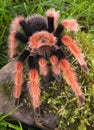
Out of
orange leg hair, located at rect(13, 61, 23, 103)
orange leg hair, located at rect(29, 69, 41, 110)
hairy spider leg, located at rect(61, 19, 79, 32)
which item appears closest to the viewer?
orange leg hair, located at rect(29, 69, 41, 110)

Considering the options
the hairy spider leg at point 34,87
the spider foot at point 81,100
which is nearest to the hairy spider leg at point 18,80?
the hairy spider leg at point 34,87

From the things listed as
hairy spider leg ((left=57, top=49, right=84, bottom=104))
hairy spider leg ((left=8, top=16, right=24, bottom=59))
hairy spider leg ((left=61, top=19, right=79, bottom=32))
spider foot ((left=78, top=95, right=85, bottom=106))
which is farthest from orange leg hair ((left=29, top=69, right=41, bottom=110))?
hairy spider leg ((left=61, top=19, right=79, bottom=32))

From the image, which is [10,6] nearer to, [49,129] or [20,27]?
[20,27]

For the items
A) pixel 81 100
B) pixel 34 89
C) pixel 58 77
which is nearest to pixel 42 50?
pixel 58 77

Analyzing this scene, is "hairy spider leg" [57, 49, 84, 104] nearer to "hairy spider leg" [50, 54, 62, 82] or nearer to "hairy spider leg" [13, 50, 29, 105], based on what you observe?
"hairy spider leg" [50, 54, 62, 82]

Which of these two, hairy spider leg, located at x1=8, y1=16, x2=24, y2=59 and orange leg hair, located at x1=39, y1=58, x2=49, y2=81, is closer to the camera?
orange leg hair, located at x1=39, y1=58, x2=49, y2=81

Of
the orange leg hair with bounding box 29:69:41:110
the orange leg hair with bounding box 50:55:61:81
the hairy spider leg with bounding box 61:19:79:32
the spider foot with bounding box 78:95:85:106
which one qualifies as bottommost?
the spider foot with bounding box 78:95:85:106
